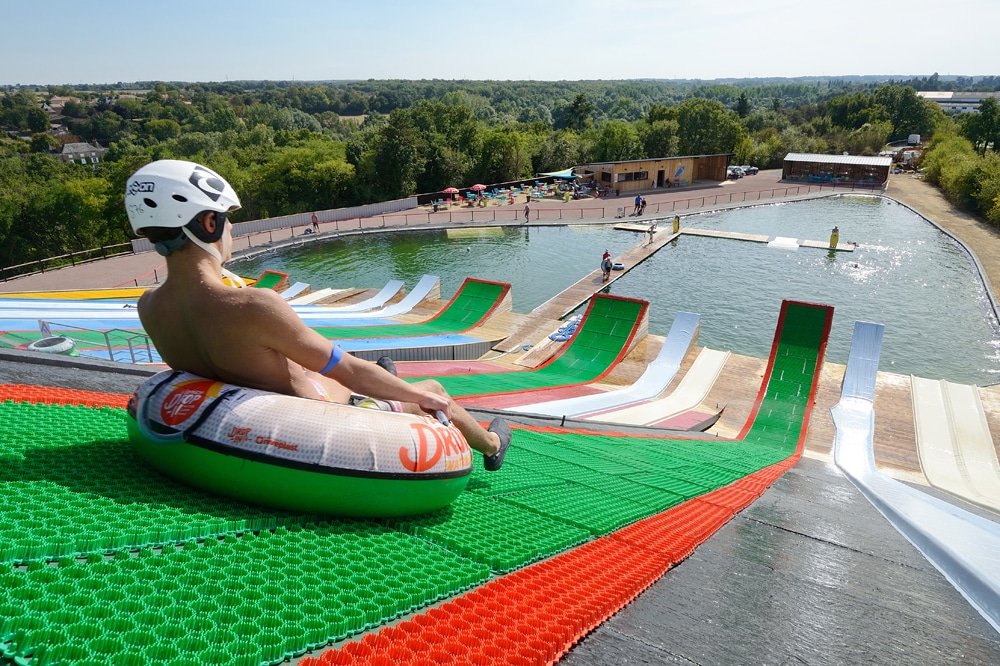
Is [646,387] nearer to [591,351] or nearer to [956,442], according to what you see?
[591,351]

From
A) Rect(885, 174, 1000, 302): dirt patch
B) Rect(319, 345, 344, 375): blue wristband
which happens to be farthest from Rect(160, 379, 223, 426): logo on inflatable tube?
Rect(885, 174, 1000, 302): dirt patch

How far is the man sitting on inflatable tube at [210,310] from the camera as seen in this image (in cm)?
357

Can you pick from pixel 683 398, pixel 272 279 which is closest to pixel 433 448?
pixel 683 398

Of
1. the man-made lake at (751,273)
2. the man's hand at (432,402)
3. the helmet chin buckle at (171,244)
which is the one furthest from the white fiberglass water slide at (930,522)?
the man-made lake at (751,273)

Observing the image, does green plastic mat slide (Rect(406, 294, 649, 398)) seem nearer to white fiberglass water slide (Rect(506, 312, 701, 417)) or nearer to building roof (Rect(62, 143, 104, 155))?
white fiberglass water slide (Rect(506, 312, 701, 417))

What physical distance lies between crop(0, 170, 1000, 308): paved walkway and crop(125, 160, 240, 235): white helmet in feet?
88.1

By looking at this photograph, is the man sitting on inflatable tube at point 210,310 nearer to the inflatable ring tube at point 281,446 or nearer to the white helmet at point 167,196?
the white helmet at point 167,196

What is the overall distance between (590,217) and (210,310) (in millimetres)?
41277

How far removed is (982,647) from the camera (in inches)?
138

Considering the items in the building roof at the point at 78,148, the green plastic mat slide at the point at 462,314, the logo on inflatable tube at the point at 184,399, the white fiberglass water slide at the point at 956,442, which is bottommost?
the white fiberglass water slide at the point at 956,442

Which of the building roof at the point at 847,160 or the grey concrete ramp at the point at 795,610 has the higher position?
the building roof at the point at 847,160

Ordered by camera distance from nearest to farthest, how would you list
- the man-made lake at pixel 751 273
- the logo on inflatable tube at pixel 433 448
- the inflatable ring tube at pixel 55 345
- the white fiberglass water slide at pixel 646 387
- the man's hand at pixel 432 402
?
the logo on inflatable tube at pixel 433 448 < the man's hand at pixel 432 402 < the inflatable ring tube at pixel 55 345 < the white fiberglass water slide at pixel 646 387 < the man-made lake at pixel 751 273

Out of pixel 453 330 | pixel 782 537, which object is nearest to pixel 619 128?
pixel 453 330

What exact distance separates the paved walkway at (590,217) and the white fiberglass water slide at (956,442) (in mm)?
16001
